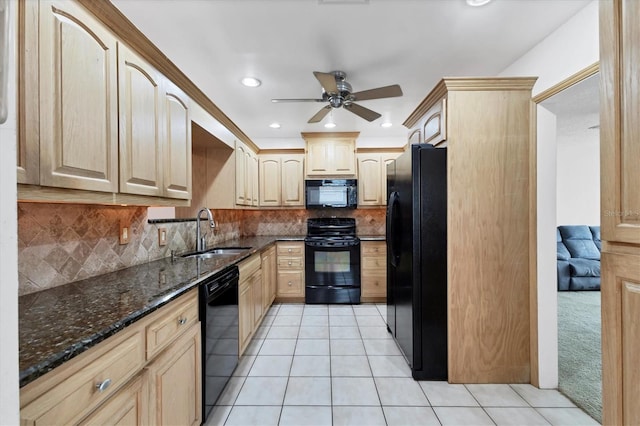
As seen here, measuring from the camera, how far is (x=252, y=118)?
348 centimetres

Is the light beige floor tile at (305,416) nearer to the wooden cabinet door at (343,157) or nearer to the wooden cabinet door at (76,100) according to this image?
the wooden cabinet door at (76,100)

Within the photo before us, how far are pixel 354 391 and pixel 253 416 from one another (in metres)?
Result: 0.71

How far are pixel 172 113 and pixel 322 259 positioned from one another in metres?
2.63

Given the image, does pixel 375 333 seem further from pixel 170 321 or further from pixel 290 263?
pixel 170 321

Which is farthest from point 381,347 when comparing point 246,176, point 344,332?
point 246,176

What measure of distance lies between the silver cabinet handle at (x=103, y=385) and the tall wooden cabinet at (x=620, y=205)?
169 cm

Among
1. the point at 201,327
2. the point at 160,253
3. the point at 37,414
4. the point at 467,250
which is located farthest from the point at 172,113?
the point at 467,250

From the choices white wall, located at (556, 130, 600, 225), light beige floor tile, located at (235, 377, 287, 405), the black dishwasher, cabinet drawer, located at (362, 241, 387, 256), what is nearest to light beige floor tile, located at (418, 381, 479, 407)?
light beige floor tile, located at (235, 377, 287, 405)

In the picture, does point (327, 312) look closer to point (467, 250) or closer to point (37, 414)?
point (467, 250)

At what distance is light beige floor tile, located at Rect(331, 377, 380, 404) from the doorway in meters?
1.35

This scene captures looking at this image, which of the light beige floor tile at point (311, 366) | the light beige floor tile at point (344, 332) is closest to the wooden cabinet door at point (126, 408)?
the light beige floor tile at point (311, 366)

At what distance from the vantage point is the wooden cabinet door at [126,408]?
2.69 feet

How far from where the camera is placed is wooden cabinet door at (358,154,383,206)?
414 cm

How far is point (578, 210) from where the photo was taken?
4.83 meters
